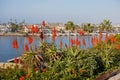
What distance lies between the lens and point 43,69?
11.3m

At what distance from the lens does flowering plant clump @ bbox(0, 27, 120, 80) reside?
413 inches

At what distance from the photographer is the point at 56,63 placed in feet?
38.1

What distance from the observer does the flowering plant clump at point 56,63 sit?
10.5 meters

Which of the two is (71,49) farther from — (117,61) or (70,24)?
(70,24)

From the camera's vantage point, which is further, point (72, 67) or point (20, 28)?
point (20, 28)

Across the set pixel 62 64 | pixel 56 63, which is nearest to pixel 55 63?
pixel 56 63

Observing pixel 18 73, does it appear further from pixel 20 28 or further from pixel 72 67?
pixel 20 28

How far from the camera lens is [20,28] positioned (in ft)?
485

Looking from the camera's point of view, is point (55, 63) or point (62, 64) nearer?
point (62, 64)

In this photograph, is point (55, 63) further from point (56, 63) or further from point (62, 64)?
point (62, 64)

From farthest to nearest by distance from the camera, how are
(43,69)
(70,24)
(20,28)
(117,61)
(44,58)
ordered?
(20,28), (70,24), (117,61), (44,58), (43,69)

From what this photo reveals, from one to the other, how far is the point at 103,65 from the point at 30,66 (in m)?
3.89

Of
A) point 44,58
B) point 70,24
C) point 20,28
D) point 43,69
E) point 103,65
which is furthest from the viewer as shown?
point 20,28

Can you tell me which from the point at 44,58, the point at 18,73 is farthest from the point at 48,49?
the point at 18,73
